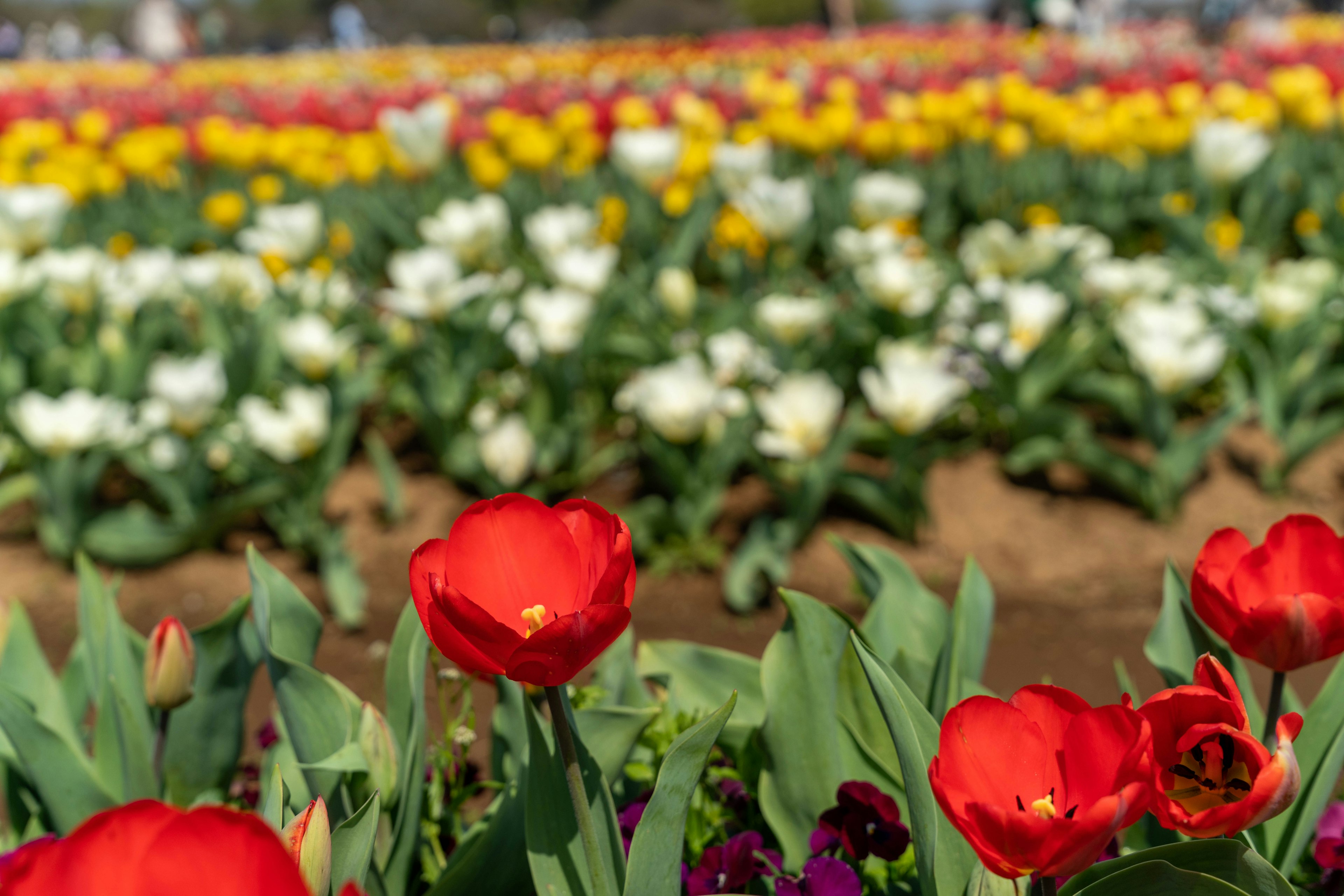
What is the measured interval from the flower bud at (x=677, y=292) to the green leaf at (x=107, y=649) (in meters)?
2.10

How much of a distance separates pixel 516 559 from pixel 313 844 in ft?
0.79

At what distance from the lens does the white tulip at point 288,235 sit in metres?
3.46

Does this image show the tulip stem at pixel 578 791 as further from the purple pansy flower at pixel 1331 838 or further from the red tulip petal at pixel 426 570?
the purple pansy flower at pixel 1331 838

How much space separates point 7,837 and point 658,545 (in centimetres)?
184

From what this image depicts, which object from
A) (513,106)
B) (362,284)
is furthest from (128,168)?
(513,106)

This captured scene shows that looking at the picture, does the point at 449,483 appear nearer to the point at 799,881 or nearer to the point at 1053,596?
the point at 1053,596

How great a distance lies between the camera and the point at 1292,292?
3.17 m

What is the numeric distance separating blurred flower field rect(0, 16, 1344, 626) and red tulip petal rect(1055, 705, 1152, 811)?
1828 mm

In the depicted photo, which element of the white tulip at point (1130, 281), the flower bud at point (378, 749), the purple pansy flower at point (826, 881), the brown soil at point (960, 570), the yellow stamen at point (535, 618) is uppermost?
the yellow stamen at point (535, 618)

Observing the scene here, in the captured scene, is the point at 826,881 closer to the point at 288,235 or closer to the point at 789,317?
the point at 789,317

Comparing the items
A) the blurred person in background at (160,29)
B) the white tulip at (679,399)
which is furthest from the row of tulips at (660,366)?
the blurred person in background at (160,29)

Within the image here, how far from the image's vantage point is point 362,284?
4.28 m

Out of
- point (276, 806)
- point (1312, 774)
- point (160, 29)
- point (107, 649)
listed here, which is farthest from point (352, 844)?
point (160, 29)

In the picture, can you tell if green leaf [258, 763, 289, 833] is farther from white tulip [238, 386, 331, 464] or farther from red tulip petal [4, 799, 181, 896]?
white tulip [238, 386, 331, 464]
